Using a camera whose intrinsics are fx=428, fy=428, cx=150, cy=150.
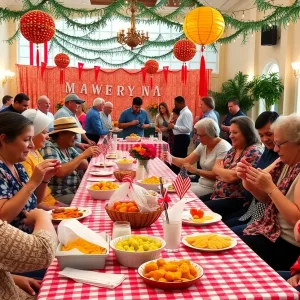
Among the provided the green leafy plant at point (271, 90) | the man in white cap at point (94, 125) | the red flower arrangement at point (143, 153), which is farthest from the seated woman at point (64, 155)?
the green leafy plant at point (271, 90)

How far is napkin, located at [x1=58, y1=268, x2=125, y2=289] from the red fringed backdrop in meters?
11.0

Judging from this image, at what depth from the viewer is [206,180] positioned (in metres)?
4.08

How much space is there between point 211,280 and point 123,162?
8.50 feet

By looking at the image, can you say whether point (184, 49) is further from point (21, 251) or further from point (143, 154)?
point (21, 251)

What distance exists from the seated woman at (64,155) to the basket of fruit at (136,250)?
6.46 ft

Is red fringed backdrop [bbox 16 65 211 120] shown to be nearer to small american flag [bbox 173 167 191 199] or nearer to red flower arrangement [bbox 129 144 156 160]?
red flower arrangement [bbox 129 144 156 160]

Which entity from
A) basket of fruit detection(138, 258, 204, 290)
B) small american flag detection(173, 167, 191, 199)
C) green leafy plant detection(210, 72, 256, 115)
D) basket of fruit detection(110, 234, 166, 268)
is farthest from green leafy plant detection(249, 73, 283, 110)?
basket of fruit detection(138, 258, 204, 290)

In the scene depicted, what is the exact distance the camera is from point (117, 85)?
1256cm

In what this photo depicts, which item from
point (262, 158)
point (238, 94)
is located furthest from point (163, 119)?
point (262, 158)

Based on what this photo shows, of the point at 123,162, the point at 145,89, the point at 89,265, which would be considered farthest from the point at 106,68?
the point at 89,265

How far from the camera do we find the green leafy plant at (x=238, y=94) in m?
10.3

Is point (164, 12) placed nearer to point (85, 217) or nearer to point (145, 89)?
point (145, 89)

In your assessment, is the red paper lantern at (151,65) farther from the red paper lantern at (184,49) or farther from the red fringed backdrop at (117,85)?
the red paper lantern at (184,49)

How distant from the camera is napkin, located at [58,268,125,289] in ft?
4.76
